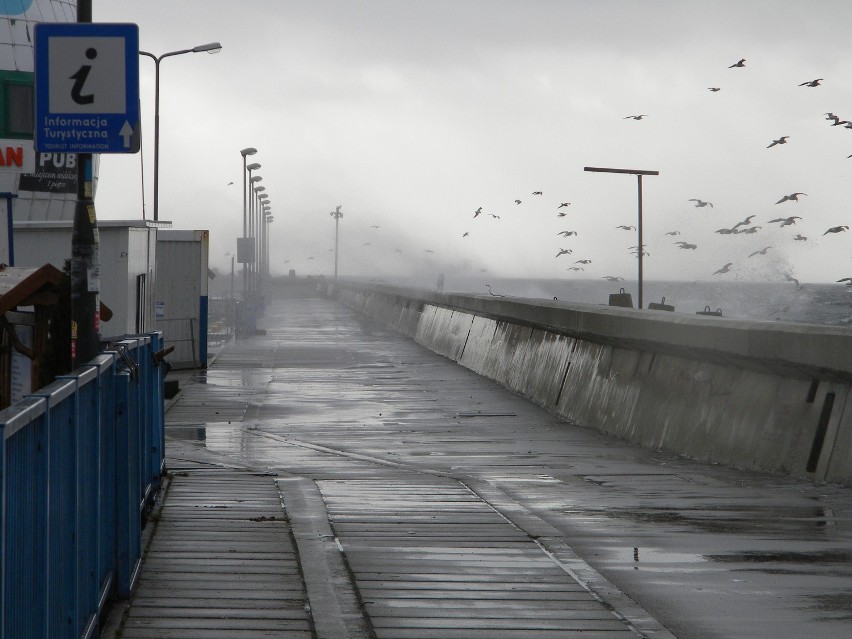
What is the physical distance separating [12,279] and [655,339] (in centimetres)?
795

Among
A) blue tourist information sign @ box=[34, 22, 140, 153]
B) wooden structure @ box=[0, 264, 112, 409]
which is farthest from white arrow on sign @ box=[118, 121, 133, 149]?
wooden structure @ box=[0, 264, 112, 409]

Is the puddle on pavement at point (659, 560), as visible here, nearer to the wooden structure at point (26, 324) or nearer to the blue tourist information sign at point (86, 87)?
the wooden structure at point (26, 324)

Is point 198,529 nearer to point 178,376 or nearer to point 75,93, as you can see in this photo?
point 75,93

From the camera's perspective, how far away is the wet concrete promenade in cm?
733

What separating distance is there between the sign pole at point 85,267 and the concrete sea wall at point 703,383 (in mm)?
6010

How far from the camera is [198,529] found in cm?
996

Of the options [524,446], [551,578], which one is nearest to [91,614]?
[551,578]

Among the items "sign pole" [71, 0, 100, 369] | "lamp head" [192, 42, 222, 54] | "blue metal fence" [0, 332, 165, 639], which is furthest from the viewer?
"lamp head" [192, 42, 222, 54]

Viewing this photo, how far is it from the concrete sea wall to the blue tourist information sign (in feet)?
19.8

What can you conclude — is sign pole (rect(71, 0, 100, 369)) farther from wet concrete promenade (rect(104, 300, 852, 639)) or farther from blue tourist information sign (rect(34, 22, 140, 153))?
wet concrete promenade (rect(104, 300, 852, 639))

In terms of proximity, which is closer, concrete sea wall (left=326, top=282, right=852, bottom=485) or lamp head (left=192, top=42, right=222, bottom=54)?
concrete sea wall (left=326, top=282, right=852, bottom=485)

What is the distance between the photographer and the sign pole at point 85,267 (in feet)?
34.5

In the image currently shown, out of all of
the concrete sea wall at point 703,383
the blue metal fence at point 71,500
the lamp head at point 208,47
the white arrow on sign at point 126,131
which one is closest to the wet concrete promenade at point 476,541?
the concrete sea wall at point 703,383

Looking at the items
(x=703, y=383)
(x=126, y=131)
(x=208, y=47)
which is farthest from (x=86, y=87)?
(x=208, y=47)
